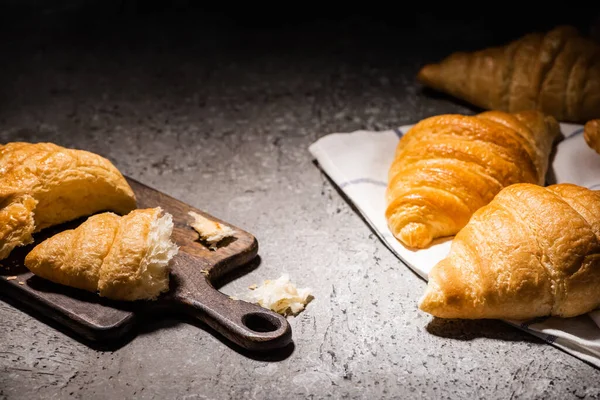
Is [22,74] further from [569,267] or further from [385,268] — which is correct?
[569,267]

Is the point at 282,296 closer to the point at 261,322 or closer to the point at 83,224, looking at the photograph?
the point at 261,322

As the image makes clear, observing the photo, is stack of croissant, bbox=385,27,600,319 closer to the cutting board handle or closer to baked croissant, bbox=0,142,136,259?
the cutting board handle

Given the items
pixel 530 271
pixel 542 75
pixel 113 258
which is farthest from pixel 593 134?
pixel 113 258

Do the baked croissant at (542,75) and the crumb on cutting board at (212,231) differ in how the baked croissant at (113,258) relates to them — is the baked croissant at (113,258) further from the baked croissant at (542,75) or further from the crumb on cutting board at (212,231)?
the baked croissant at (542,75)

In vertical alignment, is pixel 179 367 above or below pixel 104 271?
below

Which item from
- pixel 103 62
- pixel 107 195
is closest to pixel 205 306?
pixel 107 195
